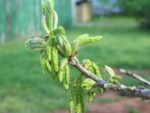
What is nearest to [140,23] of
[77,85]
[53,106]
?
[53,106]

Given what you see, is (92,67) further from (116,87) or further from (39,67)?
(39,67)

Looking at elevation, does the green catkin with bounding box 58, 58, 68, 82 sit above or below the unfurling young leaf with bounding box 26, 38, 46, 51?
below

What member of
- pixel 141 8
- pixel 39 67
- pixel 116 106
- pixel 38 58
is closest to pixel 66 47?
pixel 116 106

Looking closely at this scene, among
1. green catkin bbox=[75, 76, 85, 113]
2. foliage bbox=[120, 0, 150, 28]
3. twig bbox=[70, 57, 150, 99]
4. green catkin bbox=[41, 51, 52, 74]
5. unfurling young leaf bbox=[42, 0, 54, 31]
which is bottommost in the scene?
foliage bbox=[120, 0, 150, 28]

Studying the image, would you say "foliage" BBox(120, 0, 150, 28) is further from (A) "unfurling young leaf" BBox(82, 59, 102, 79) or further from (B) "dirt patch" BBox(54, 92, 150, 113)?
(A) "unfurling young leaf" BBox(82, 59, 102, 79)

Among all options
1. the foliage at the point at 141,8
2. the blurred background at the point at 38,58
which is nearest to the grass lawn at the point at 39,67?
the blurred background at the point at 38,58

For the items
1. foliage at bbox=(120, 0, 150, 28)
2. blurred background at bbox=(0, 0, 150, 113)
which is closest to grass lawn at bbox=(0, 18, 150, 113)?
blurred background at bbox=(0, 0, 150, 113)
